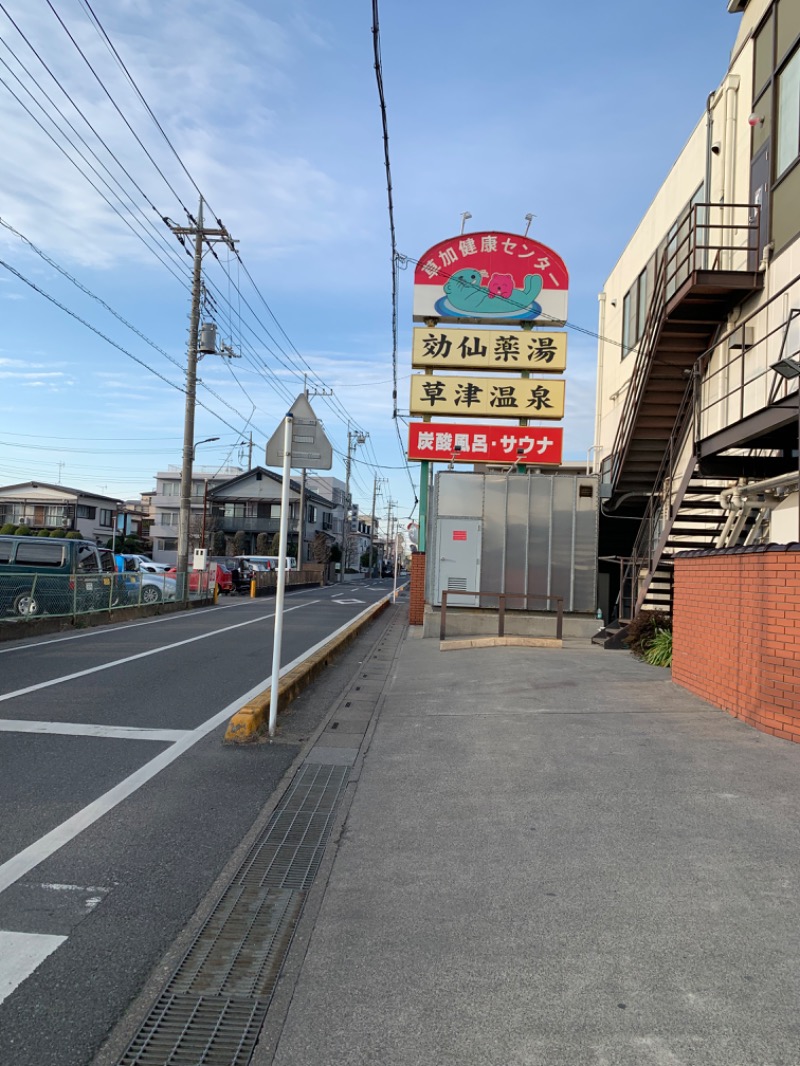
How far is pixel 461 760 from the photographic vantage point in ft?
22.1

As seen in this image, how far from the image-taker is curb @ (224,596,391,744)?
7.44 metres

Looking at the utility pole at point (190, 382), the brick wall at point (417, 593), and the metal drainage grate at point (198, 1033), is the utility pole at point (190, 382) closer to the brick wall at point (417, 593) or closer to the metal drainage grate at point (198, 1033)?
the brick wall at point (417, 593)

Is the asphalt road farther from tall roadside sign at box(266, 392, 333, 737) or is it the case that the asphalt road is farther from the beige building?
the beige building

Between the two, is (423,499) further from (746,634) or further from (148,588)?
(746,634)

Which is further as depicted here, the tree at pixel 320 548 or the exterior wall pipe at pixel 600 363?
the tree at pixel 320 548

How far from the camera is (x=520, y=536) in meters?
18.2

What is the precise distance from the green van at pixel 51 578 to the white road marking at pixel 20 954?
43.4 feet

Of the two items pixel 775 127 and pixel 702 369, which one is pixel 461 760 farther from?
pixel 775 127

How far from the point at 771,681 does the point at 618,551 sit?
14691 millimetres

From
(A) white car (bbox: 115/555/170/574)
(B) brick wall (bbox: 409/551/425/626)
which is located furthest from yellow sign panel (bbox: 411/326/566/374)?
(A) white car (bbox: 115/555/170/574)

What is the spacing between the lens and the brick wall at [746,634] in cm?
679

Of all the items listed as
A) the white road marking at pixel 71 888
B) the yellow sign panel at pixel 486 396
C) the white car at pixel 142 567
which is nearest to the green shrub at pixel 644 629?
the yellow sign panel at pixel 486 396

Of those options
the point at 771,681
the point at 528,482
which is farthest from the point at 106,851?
the point at 528,482

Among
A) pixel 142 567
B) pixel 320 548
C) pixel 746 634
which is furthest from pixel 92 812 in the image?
pixel 320 548
